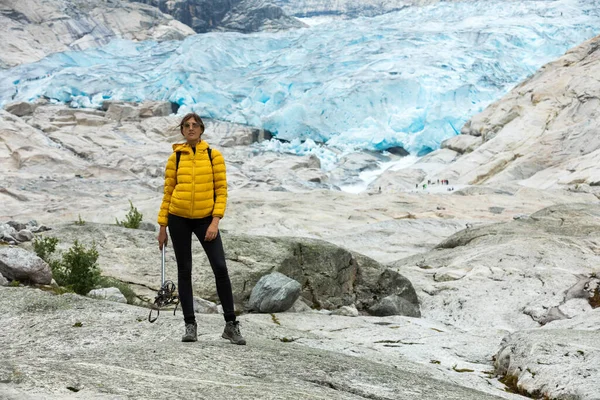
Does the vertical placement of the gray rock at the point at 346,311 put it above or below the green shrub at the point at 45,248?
below

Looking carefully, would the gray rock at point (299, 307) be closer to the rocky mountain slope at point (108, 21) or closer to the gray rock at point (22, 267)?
the gray rock at point (22, 267)

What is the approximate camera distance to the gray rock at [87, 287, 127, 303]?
757 centimetres

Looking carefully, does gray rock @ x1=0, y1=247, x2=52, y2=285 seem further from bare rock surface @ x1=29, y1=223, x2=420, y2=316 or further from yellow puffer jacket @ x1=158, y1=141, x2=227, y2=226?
yellow puffer jacket @ x1=158, y1=141, x2=227, y2=226

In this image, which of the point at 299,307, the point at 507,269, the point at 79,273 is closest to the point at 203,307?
the point at 79,273

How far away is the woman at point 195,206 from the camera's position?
5.32 m

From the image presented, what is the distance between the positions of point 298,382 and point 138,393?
3.94ft

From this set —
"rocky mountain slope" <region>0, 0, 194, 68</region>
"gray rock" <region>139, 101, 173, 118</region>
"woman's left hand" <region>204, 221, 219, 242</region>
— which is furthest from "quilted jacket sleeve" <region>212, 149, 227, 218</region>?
"rocky mountain slope" <region>0, 0, 194, 68</region>

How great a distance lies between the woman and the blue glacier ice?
44718mm

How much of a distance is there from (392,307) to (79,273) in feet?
16.2

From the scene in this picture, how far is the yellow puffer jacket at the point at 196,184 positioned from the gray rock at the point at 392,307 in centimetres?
541

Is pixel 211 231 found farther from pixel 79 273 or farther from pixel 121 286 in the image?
pixel 121 286

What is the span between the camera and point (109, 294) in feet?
25.2

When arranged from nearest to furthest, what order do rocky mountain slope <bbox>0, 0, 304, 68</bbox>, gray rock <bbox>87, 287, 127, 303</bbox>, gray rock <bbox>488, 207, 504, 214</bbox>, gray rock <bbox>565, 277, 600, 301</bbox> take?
gray rock <bbox>87, 287, 127, 303</bbox> → gray rock <bbox>565, 277, 600, 301</bbox> → gray rock <bbox>488, 207, 504, 214</bbox> → rocky mountain slope <bbox>0, 0, 304, 68</bbox>

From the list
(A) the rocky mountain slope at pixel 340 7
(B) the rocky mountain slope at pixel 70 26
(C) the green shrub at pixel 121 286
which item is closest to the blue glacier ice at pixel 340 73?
(B) the rocky mountain slope at pixel 70 26
